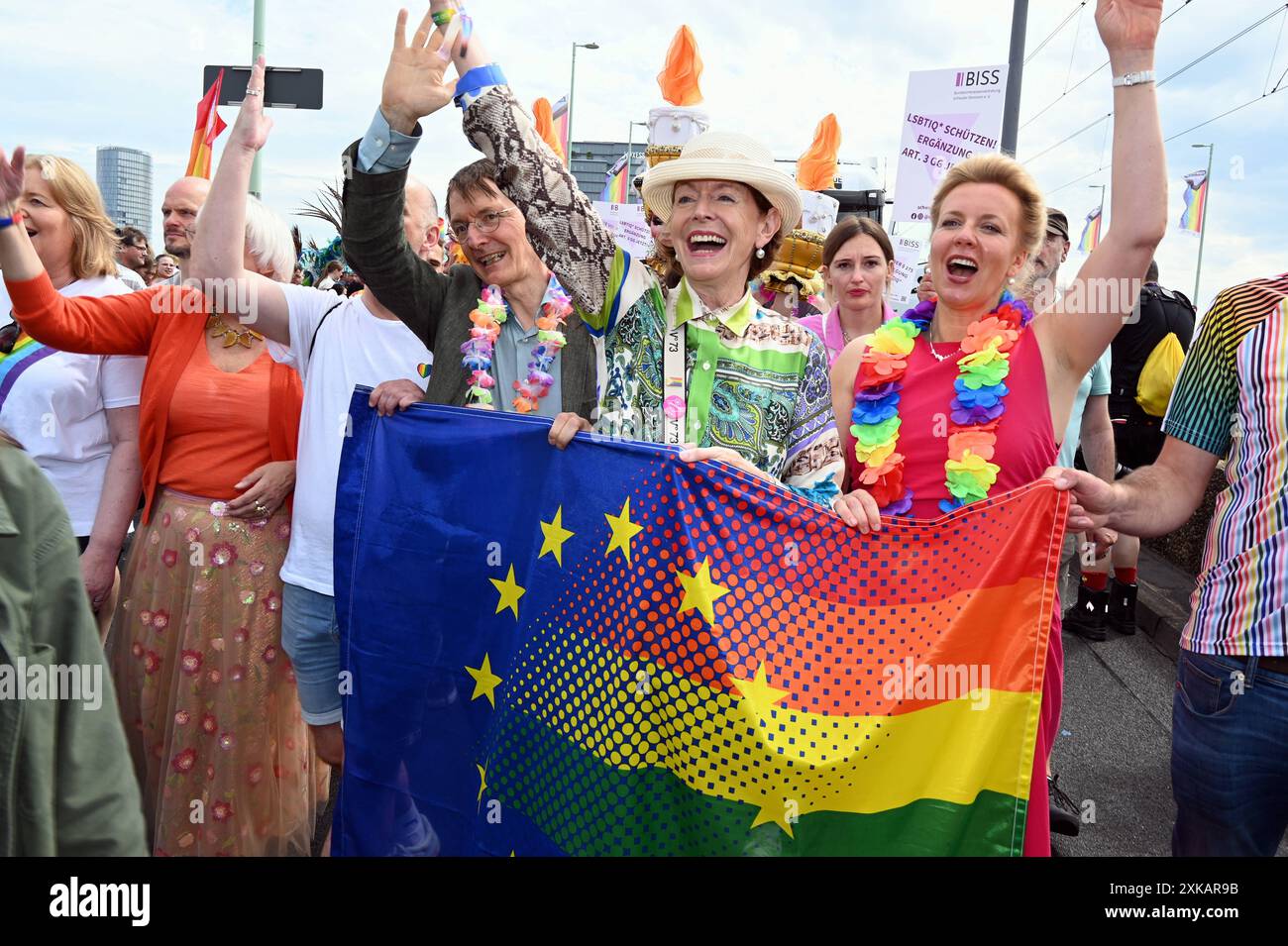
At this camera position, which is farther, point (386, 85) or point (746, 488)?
point (386, 85)

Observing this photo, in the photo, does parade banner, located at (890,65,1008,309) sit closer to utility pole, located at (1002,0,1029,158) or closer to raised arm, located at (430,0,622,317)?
utility pole, located at (1002,0,1029,158)

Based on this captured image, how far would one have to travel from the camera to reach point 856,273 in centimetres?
463

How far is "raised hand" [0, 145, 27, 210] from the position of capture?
2504 mm

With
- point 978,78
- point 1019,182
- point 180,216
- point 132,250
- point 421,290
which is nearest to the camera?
point 1019,182

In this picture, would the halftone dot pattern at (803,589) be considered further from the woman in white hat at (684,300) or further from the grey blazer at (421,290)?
the grey blazer at (421,290)

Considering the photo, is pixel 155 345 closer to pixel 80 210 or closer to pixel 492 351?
pixel 80 210

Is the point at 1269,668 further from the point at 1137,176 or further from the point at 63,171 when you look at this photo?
the point at 63,171

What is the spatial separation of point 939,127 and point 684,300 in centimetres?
653

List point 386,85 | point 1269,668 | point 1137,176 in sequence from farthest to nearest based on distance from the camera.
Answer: point 386,85 < point 1137,176 < point 1269,668

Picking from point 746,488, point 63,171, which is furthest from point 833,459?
point 63,171

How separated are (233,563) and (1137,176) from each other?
2691 millimetres

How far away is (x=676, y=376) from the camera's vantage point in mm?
2381

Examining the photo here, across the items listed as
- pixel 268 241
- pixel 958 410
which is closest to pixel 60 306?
pixel 268 241
